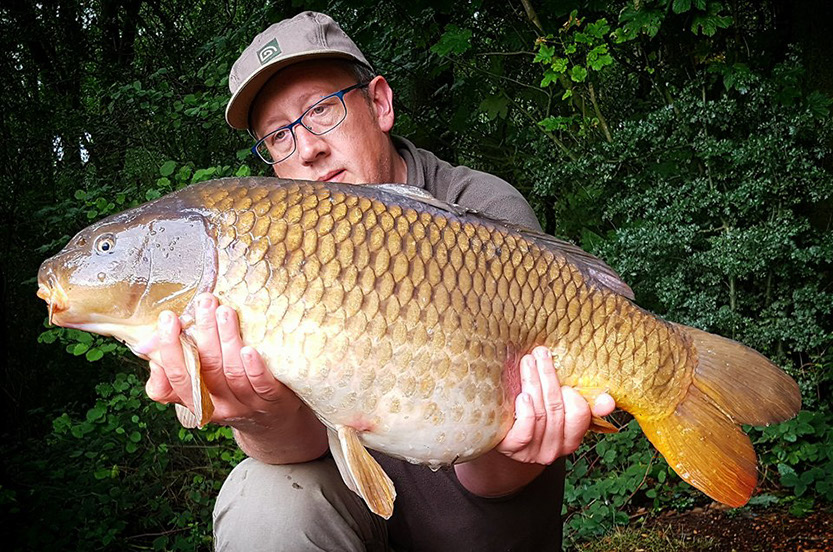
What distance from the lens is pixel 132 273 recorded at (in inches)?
47.8

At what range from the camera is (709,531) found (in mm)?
2750

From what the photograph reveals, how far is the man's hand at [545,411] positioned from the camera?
1332 millimetres

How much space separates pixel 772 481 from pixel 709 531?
33cm

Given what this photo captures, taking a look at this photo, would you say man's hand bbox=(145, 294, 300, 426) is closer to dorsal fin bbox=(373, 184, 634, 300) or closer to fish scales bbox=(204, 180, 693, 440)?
fish scales bbox=(204, 180, 693, 440)

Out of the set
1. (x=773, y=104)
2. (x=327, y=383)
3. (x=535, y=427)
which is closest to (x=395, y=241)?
(x=327, y=383)

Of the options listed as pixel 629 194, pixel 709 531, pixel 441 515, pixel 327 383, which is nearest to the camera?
pixel 327 383

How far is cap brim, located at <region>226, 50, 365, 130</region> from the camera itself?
6.10 feet

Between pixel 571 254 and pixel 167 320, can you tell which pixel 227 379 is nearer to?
pixel 167 320

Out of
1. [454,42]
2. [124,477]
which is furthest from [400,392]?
[124,477]

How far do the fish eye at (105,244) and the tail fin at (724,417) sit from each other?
0.86 m

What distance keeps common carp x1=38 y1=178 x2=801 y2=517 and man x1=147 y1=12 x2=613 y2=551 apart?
0.05m

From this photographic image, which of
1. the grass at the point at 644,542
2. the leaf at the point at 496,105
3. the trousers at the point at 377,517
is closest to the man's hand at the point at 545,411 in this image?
the trousers at the point at 377,517

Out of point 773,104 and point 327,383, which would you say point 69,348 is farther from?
point 773,104

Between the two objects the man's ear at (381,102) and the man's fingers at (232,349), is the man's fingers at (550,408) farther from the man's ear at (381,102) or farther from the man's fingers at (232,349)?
the man's ear at (381,102)
